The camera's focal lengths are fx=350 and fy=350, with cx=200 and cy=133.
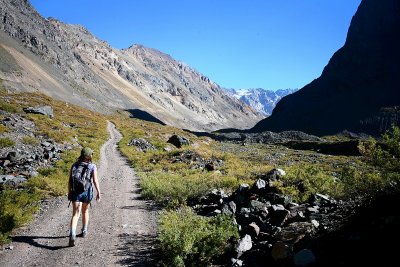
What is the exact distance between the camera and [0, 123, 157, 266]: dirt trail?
8.38 metres

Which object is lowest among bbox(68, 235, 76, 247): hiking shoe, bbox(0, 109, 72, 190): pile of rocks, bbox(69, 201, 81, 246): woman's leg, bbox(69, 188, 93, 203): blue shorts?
bbox(68, 235, 76, 247): hiking shoe

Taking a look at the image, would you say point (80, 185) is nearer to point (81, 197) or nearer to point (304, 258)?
point (81, 197)

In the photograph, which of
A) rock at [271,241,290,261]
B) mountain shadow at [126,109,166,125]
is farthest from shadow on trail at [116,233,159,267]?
mountain shadow at [126,109,166,125]

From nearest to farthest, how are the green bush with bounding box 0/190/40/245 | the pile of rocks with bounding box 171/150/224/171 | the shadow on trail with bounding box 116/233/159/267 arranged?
1. the shadow on trail with bounding box 116/233/159/267
2. the green bush with bounding box 0/190/40/245
3. the pile of rocks with bounding box 171/150/224/171

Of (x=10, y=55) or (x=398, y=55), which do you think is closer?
(x=10, y=55)

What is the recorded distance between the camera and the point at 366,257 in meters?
6.21

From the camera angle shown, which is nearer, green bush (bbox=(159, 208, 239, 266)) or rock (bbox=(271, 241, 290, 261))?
rock (bbox=(271, 241, 290, 261))

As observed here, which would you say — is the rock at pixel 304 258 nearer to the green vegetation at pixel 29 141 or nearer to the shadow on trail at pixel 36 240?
the shadow on trail at pixel 36 240

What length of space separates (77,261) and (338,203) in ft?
24.7

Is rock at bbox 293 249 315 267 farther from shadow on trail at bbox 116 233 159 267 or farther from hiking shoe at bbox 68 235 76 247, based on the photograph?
hiking shoe at bbox 68 235 76 247

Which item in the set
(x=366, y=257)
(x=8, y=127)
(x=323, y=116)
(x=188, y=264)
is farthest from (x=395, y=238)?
(x=323, y=116)

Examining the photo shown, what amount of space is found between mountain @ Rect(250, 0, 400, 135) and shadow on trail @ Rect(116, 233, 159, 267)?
128 meters

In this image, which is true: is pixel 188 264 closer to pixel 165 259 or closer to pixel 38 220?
pixel 165 259

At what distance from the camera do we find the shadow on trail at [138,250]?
850 cm
